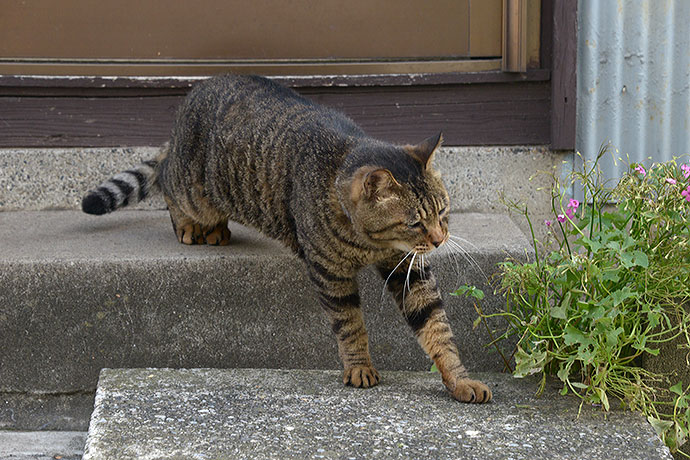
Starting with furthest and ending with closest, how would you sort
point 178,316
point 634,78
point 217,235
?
point 634,78
point 217,235
point 178,316

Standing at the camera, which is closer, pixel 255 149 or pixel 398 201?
pixel 398 201

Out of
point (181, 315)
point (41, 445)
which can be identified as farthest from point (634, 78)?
point (41, 445)

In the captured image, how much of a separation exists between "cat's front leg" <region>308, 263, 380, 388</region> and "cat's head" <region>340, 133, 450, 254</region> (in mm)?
→ 246

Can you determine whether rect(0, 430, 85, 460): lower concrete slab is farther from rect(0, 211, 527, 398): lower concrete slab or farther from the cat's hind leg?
the cat's hind leg

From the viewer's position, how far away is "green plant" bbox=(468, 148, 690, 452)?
2682 millimetres

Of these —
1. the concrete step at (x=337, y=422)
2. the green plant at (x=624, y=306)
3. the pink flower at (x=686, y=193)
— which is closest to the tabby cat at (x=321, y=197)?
the concrete step at (x=337, y=422)

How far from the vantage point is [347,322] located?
3.01 metres

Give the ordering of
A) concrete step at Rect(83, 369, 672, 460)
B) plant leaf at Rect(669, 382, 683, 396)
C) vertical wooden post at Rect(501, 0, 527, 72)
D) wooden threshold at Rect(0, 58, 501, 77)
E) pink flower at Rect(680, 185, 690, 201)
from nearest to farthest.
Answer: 1. concrete step at Rect(83, 369, 672, 460)
2. plant leaf at Rect(669, 382, 683, 396)
3. pink flower at Rect(680, 185, 690, 201)
4. vertical wooden post at Rect(501, 0, 527, 72)
5. wooden threshold at Rect(0, 58, 501, 77)

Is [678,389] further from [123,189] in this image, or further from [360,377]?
[123,189]

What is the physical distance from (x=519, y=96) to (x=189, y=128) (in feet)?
5.50

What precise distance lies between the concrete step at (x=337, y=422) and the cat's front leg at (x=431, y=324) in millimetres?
58

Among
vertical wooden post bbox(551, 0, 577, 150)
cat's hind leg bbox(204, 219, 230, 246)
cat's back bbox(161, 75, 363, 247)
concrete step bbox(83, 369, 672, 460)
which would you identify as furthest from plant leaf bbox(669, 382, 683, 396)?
cat's hind leg bbox(204, 219, 230, 246)

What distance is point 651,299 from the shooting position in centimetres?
273

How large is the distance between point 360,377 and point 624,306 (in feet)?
3.01
